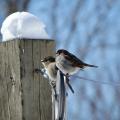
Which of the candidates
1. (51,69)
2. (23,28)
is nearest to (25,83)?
(51,69)

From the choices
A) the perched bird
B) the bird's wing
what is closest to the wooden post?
the perched bird

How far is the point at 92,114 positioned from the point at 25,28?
5.32m

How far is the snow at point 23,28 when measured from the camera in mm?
2800

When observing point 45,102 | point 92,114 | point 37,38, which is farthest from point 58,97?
point 92,114

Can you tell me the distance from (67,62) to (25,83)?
0.29m

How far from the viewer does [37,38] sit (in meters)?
2.80

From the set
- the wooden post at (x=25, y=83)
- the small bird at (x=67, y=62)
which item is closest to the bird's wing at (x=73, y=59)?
the small bird at (x=67, y=62)

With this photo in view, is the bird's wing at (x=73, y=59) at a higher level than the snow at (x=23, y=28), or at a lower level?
lower

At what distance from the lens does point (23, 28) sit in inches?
111

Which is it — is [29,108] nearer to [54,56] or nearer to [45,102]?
[45,102]

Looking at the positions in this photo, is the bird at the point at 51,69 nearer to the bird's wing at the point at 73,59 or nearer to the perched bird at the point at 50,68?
the perched bird at the point at 50,68

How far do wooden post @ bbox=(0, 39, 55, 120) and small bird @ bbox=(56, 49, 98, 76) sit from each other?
67mm

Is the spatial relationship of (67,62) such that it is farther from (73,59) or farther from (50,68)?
(50,68)

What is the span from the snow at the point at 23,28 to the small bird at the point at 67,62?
12cm
